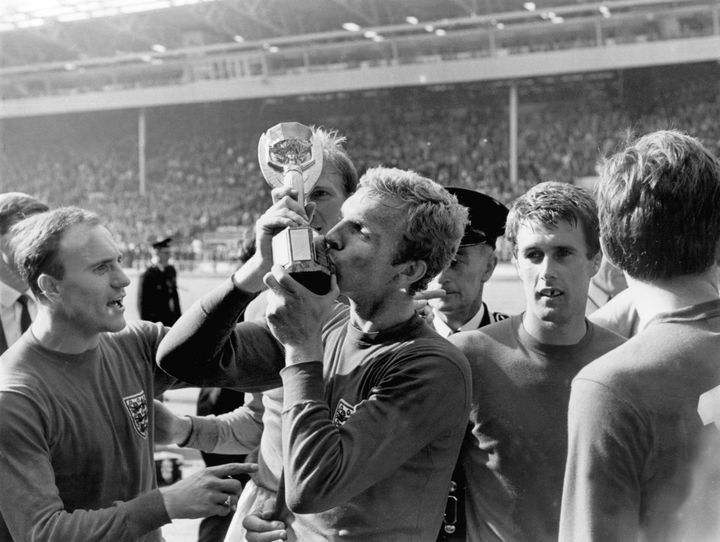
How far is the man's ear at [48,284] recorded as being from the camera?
7.78 feet

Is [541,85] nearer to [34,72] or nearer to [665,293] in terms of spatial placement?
[34,72]

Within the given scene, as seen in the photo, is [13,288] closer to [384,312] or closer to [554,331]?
[384,312]

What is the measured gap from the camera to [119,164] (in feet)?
127

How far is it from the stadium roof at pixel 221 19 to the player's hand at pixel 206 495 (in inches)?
1240

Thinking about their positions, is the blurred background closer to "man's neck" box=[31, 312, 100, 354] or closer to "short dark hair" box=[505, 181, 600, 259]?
"man's neck" box=[31, 312, 100, 354]

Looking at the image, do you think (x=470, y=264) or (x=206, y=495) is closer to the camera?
(x=206, y=495)

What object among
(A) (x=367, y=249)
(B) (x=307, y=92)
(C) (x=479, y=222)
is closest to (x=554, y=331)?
(A) (x=367, y=249)

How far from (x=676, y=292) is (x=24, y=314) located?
9.63 ft

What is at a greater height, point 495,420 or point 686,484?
point 686,484

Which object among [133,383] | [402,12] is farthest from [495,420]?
[402,12]

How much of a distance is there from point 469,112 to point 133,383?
104ft

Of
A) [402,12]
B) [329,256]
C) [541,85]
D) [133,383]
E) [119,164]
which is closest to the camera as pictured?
[329,256]

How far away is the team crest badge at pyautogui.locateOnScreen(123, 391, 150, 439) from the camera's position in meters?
2.35

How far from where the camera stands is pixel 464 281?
2.99 m
